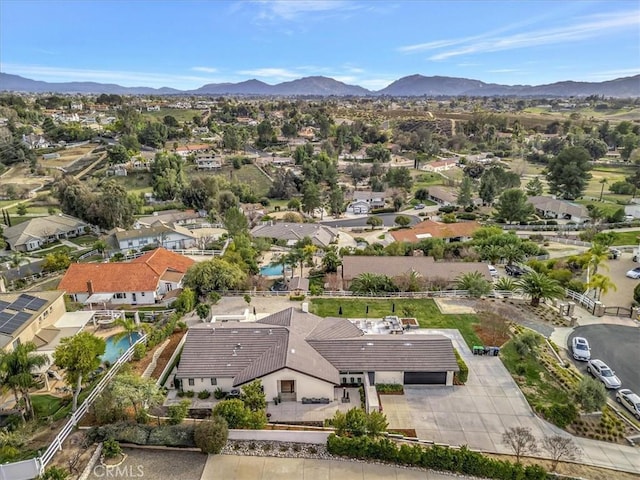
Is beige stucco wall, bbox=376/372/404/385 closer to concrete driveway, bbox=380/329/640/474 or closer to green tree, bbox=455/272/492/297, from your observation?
concrete driveway, bbox=380/329/640/474

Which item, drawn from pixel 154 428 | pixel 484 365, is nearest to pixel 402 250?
pixel 484 365

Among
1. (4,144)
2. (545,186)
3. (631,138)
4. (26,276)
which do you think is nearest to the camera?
(26,276)

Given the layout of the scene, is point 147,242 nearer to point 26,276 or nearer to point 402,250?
point 26,276

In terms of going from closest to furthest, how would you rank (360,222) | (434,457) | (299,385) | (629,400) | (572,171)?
(434,457) < (299,385) < (629,400) < (360,222) < (572,171)

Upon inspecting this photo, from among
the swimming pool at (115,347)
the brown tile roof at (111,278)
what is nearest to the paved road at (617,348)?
the swimming pool at (115,347)

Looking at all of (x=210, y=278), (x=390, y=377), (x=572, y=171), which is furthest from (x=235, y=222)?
(x=572, y=171)

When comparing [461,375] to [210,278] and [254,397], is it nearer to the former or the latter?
[254,397]

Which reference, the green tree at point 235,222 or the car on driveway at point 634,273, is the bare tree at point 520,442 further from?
the green tree at point 235,222
